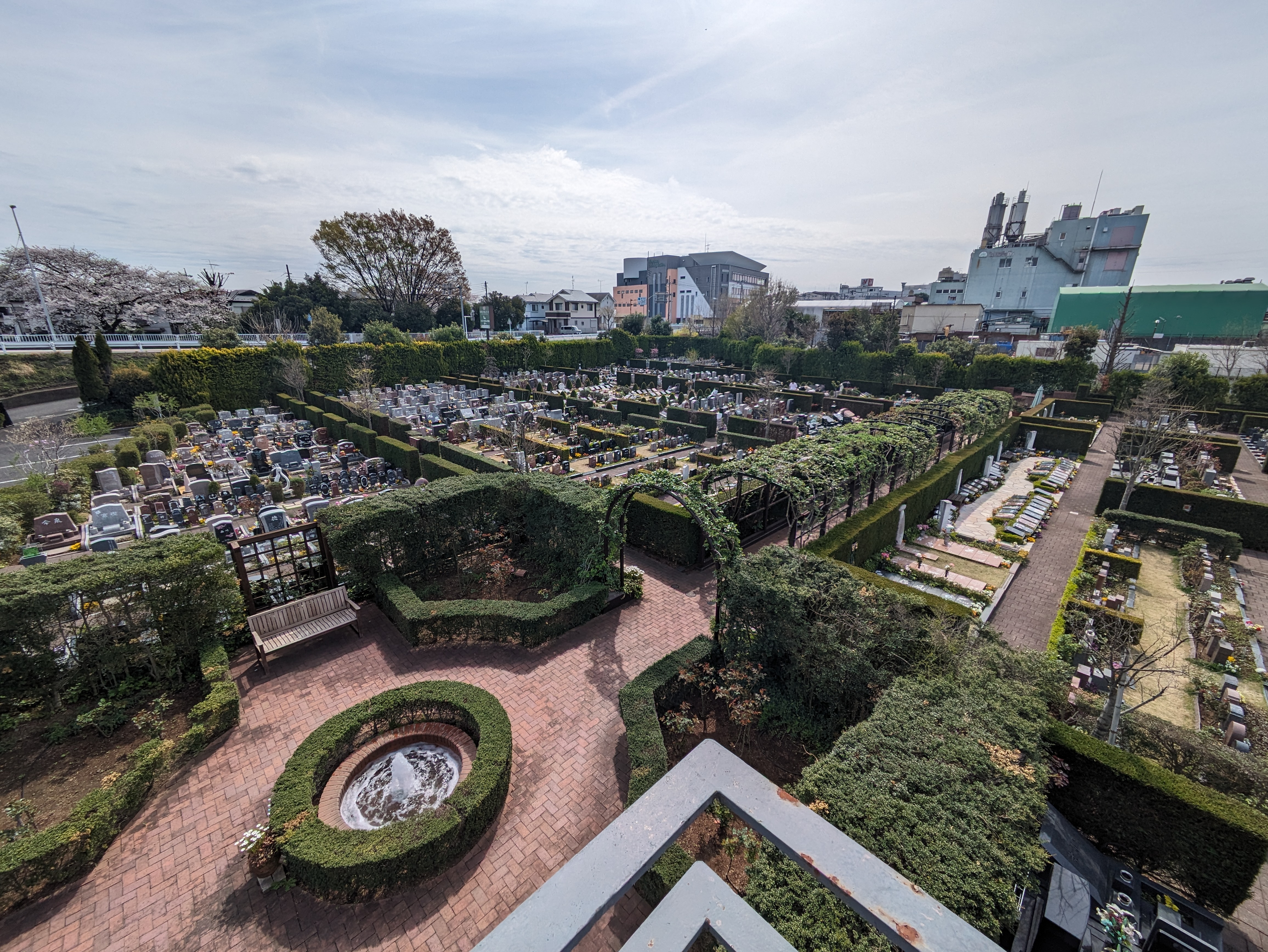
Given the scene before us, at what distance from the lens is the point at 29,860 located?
19.3 ft

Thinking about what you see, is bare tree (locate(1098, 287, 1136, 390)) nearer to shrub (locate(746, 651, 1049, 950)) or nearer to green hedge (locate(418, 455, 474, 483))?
shrub (locate(746, 651, 1049, 950))

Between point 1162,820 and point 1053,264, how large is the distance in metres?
90.2

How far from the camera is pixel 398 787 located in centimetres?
739

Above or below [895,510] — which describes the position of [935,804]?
above

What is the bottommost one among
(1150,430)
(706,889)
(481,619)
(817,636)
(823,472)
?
(481,619)

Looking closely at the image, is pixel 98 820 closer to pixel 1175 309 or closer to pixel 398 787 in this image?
pixel 398 787

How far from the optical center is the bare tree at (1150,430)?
59.3 feet

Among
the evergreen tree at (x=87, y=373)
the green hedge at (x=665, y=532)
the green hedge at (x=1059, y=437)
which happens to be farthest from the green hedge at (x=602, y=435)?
the evergreen tree at (x=87, y=373)

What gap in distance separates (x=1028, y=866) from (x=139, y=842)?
1079cm

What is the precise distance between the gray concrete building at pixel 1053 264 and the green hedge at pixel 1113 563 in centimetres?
6555

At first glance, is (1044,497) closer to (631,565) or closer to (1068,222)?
(631,565)

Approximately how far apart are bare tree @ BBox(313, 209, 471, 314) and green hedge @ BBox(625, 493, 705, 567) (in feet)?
178

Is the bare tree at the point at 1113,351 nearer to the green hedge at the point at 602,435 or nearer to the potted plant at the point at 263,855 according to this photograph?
the green hedge at the point at 602,435

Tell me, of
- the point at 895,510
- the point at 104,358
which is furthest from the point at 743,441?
the point at 104,358
